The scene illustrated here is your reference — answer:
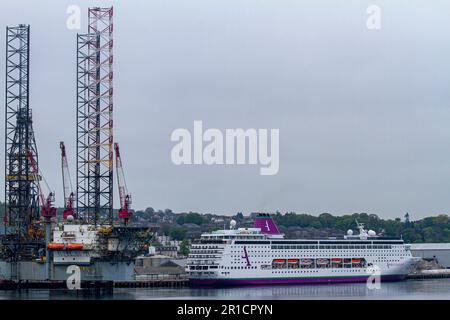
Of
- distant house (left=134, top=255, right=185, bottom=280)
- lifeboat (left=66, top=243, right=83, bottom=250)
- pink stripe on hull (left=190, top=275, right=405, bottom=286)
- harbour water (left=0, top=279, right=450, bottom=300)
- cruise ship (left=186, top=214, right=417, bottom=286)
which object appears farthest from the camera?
distant house (left=134, top=255, right=185, bottom=280)

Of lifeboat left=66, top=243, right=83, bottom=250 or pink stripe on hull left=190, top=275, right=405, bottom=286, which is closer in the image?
lifeboat left=66, top=243, right=83, bottom=250

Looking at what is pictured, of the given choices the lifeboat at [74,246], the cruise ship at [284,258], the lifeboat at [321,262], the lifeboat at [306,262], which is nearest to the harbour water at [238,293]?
the cruise ship at [284,258]

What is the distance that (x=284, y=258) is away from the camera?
6341cm

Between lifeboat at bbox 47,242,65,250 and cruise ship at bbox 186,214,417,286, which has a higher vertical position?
lifeboat at bbox 47,242,65,250

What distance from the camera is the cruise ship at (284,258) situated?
60156mm

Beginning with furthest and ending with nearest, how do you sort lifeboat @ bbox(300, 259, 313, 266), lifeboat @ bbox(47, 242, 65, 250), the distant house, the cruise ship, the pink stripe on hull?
1. the distant house
2. lifeboat @ bbox(300, 259, 313, 266)
3. the cruise ship
4. the pink stripe on hull
5. lifeboat @ bbox(47, 242, 65, 250)

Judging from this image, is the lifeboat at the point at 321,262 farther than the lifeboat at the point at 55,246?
Yes

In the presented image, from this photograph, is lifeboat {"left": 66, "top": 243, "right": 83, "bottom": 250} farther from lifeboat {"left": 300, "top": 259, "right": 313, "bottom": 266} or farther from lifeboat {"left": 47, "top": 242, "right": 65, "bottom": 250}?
lifeboat {"left": 300, "top": 259, "right": 313, "bottom": 266}

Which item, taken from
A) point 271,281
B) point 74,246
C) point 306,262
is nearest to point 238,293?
point 74,246

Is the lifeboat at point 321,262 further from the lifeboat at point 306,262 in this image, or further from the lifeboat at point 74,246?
the lifeboat at point 74,246

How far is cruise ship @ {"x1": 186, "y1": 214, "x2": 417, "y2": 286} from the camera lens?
60156mm

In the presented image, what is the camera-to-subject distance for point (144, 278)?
65.4 m

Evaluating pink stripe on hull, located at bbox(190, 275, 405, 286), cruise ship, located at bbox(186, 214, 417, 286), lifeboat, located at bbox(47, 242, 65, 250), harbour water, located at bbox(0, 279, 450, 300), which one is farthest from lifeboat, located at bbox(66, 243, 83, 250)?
pink stripe on hull, located at bbox(190, 275, 405, 286)
